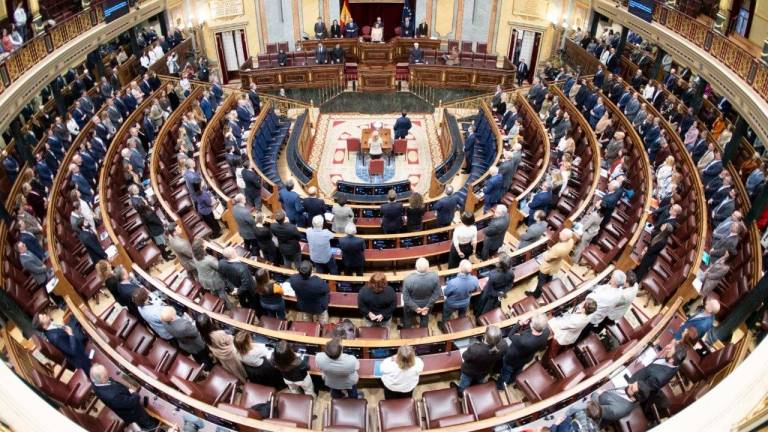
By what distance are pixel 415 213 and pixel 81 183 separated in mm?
6687

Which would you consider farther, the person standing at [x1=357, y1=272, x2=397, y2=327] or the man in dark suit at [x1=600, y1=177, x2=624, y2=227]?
the man in dark suit at [x1=600, y1=177, x2=624, y2=227]

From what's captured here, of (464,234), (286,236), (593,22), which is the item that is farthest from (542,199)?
(593,22)

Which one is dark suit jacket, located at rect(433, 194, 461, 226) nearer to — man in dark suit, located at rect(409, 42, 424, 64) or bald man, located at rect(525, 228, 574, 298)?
bald man, located at rect(525, 228, 574, 298)

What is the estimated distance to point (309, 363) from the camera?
6.04 metres

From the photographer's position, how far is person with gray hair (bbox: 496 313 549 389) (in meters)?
5.25

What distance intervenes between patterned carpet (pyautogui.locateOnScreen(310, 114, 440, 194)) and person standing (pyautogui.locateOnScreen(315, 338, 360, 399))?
793cm

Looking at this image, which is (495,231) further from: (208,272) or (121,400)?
(121,400)

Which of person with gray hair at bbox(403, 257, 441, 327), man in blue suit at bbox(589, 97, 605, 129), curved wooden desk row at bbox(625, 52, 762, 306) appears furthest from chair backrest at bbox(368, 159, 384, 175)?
curved wooden desk row at bbox(625, 52, 762, 306)

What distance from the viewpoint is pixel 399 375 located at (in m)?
5.12

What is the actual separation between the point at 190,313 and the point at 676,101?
44.3ft

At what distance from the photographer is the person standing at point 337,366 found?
4973mm

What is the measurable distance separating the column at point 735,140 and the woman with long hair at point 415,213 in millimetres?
7311

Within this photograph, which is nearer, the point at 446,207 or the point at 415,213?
the point at 415,213

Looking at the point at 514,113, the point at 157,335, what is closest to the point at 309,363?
the point at 157,335
